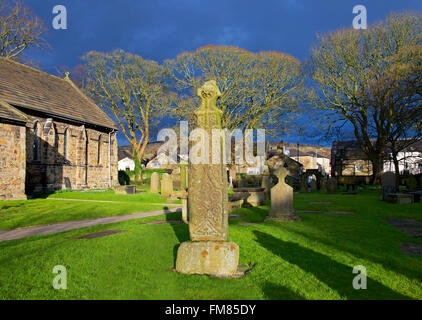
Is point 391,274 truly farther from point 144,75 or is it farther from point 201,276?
point 144,75

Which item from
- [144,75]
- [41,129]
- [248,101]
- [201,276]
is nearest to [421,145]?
[248,101]

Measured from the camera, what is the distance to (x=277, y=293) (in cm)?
380

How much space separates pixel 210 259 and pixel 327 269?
184 cm

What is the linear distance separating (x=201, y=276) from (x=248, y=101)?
1126 inches

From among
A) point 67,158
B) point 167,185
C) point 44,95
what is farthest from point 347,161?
point 44,95

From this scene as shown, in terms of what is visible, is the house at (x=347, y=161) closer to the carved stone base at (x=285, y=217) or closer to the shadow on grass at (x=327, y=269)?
the carved stone base at (x=285, y=217)

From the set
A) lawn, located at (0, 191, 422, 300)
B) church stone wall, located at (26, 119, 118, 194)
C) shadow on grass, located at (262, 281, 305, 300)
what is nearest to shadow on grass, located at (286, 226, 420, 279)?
lawn, located at (0, 191, 422, 300)

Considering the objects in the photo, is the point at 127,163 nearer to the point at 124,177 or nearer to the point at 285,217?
the point at 124,177

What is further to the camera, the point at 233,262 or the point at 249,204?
the point at 249,204

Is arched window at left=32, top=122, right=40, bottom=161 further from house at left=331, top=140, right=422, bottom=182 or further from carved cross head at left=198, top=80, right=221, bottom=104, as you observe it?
house at left=331, top=140, right=422, bottom=182

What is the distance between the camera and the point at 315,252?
574 centimetres

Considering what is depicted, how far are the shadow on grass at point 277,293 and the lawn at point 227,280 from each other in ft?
0.04
